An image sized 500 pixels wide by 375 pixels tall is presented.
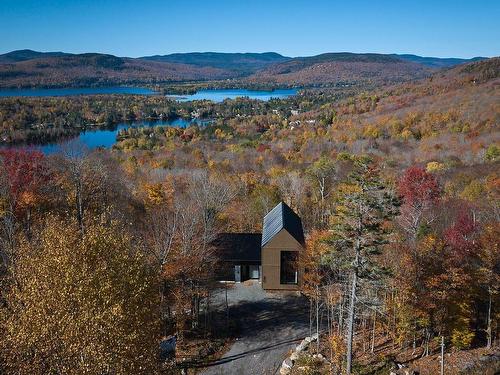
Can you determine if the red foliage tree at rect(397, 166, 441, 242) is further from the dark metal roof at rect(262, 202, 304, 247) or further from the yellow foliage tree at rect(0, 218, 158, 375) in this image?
the yellow foliage tree at rect(0, 218, 158, 375)

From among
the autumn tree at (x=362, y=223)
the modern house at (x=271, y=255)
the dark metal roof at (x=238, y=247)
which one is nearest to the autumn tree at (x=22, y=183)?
the dark metal roof at (x=238, y=247)

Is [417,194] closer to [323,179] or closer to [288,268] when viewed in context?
[323,179]

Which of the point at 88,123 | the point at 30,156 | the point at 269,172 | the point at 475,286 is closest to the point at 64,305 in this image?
the point at 475,286

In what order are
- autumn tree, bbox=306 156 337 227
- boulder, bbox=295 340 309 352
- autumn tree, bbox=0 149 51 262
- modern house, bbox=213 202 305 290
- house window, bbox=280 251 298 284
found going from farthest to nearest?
autumn tree, bbox=306 156 337 227 < autumn tree, bbox=0 149 51 262 < house window, bbox=280 251 298 284 < modern house, bbox=213 202 305 290 < boulder, bbox=295 340 309 352

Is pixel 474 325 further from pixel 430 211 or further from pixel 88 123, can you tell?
pixel 88 123

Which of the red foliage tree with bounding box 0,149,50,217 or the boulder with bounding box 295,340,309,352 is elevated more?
the red foliage tree with bounding box 0,149,50,217

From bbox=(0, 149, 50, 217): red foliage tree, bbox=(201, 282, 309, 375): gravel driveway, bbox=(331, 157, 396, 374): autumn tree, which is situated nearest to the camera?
bbox=(331, 157, 396, 374): autumn tree

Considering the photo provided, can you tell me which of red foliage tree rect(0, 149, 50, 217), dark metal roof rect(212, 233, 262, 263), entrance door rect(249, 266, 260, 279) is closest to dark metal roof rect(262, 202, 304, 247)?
dark metal roof rect(212, 233, 262, 263)
